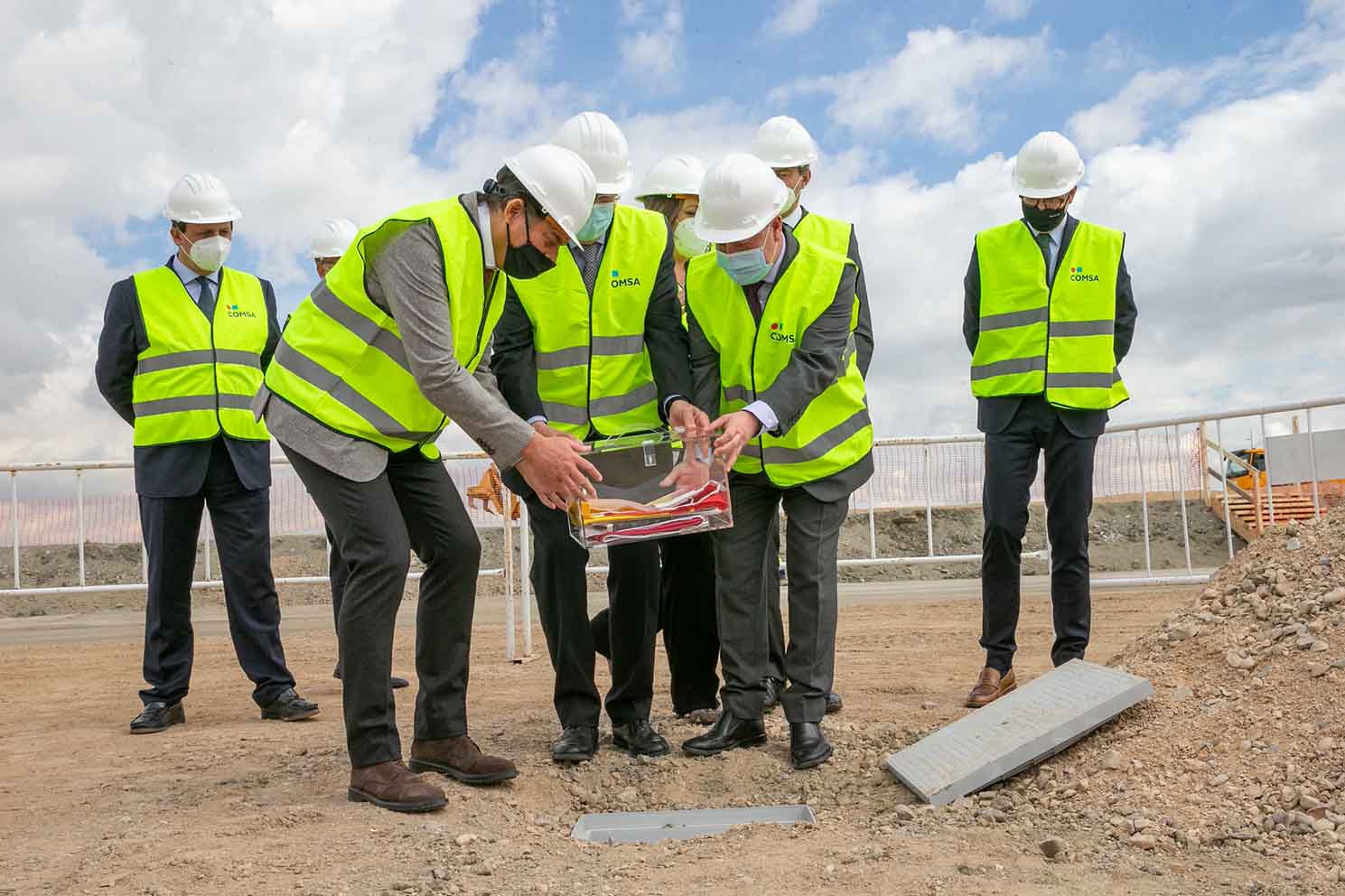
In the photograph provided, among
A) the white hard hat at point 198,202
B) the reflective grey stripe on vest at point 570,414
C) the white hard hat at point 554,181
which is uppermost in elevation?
the white hard hat at point 198,202

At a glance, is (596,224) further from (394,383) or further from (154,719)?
(154,719)

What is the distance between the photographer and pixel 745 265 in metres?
4.47

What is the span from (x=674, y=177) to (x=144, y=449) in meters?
2.79

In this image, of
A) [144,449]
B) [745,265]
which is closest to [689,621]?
[745,265]

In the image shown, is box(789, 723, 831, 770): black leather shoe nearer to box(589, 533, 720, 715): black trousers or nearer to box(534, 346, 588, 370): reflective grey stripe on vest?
box(589, 533, 720, 715): black trousers

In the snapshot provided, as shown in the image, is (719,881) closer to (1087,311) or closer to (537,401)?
(537,401)

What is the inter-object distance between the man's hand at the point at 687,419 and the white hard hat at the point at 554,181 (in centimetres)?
86

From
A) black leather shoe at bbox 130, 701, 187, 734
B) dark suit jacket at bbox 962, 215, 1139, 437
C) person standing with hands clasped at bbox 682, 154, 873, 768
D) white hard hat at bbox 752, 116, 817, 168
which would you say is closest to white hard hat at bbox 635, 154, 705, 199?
white hard hat at bbox 752, 116, 817, 168

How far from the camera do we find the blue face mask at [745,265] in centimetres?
446

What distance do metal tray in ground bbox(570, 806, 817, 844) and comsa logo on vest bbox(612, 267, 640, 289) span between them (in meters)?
1.85

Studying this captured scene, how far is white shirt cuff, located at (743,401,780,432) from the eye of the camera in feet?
14.0

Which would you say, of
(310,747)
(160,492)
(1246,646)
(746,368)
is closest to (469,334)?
(746,368)

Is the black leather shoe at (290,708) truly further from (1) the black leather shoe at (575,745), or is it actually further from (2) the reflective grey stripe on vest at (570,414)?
(2) the reflective grey stripe on vest at (570,414)

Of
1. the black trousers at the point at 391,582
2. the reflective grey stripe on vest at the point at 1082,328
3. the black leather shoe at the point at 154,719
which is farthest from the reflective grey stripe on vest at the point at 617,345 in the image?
the black leather shoe at the point at 154,719
